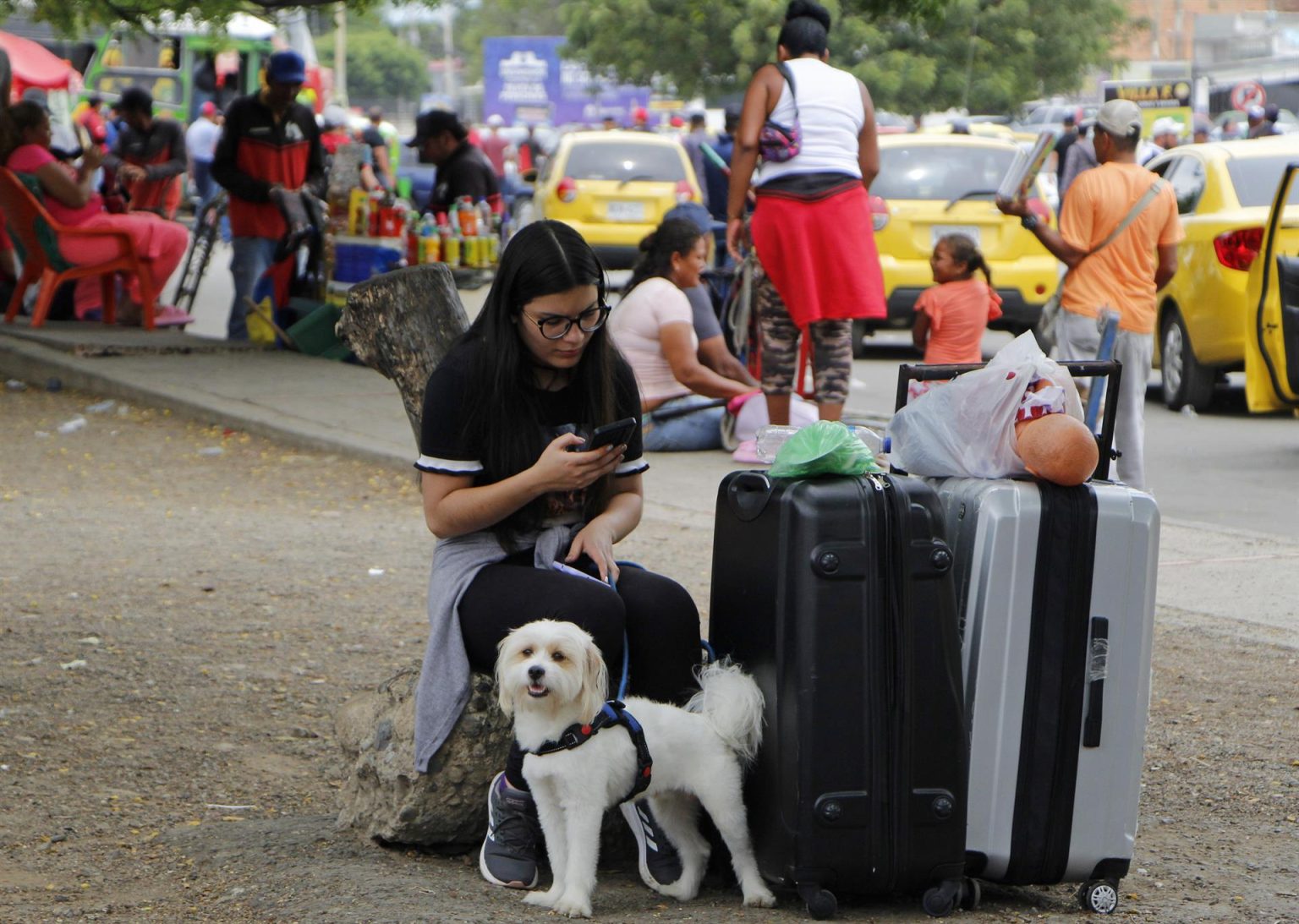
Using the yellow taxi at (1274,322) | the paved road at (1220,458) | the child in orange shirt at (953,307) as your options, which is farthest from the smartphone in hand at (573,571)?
the yellow taxi at (1274,322)

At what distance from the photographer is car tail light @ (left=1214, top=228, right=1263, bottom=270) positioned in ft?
34.6

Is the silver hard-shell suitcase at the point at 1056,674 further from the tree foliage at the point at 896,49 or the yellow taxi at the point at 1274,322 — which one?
the tree foliage at the point at 896,49

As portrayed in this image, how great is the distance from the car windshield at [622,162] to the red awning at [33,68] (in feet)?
18.9

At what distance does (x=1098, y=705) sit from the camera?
338 centimetres

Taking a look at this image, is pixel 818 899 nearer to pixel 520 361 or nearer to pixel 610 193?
pixel 520 361

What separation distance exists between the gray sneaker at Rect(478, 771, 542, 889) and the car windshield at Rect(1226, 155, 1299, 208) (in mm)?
8460

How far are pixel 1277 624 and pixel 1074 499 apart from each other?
2.79 m

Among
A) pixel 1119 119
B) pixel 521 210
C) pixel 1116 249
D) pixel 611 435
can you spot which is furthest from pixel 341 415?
pixel 521 210

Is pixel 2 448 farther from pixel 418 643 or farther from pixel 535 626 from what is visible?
pixel 535 626

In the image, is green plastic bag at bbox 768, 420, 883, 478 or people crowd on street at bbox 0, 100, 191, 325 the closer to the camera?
green plastic bag at bbox 768, 420, 883, 478

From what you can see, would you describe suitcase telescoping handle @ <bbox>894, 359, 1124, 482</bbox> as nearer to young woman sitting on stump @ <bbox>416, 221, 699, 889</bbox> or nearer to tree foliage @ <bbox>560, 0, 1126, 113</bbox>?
young woman sitting on stump @ <bbox>416, 221, 699, 889</bbox>

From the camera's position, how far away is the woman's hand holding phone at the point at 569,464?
11.8 ft

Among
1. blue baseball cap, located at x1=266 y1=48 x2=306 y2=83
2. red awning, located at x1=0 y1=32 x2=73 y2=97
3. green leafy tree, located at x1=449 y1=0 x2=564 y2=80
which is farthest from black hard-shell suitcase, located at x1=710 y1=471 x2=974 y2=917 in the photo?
green leafy tree, located at x1=449 y1=0 x2=564 y2=80

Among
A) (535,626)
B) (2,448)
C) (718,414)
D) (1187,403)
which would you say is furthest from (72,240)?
(535,626)
